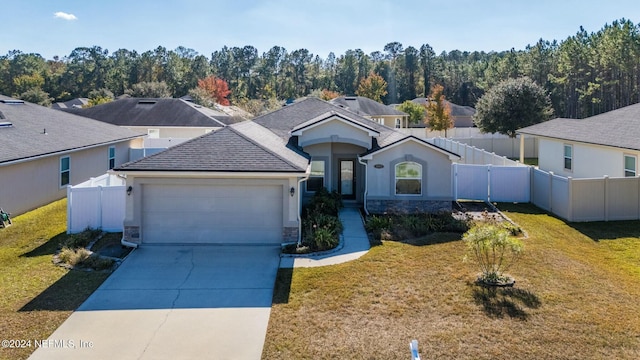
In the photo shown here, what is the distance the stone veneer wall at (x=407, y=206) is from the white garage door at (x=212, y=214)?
16.6 feet

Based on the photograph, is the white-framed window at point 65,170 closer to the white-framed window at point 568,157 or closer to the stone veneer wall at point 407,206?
the stone veneer wall at point 407,206

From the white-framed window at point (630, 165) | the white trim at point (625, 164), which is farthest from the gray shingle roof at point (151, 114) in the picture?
the white-framed window at point (630, 165)

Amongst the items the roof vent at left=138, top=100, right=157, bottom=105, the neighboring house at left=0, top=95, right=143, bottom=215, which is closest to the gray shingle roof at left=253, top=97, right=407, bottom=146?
the neighboring house at left=0, top=95, right=143, bottom=215

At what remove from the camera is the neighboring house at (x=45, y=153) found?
15547 mm

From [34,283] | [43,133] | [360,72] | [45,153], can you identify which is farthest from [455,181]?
[360,72]

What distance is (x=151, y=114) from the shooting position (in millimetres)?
41188

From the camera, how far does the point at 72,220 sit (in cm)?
1378

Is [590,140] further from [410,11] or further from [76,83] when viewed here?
[76,83]

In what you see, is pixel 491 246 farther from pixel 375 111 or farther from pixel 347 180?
pixel 375 111

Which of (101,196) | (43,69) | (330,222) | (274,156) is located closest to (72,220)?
(101,196)

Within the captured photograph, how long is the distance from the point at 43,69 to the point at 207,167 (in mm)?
101061

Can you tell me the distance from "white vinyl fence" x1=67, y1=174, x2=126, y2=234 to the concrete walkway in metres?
6.04

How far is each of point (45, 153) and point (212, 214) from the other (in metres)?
8.67

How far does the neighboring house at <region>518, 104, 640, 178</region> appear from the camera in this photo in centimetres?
1706
